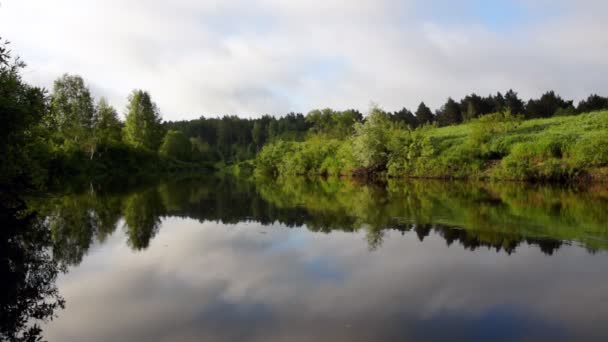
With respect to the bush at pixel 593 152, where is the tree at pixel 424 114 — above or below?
above

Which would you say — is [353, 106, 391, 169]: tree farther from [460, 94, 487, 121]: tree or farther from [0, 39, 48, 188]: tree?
[0, 39, 48, 188]: tree

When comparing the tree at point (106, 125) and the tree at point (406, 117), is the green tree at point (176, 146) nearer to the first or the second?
the tree at point (106, 125)

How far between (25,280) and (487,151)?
3976cm

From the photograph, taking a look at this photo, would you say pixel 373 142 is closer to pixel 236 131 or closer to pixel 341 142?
pixel 341 142

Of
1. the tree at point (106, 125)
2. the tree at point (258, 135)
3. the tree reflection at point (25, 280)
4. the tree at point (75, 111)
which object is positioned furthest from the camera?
the tree at point (258, 135)

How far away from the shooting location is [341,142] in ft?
194

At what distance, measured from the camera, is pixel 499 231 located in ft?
47.2

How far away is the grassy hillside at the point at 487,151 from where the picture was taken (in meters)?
35.0

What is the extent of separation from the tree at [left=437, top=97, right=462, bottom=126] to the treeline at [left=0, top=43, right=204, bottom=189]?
45.2 metres

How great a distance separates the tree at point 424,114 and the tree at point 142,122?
46747mm

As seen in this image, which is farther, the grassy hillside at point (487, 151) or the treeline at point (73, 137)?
the grassy hillside at point (487, 151)

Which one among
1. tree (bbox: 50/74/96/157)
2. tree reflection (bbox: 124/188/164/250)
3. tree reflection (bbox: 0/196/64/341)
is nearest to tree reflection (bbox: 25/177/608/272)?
tree reflection (bbox: 124/188/164/250)

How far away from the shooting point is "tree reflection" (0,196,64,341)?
6906 mm

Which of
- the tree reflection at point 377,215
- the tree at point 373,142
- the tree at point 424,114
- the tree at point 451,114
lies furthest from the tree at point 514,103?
the tree reflection at point 377,215
